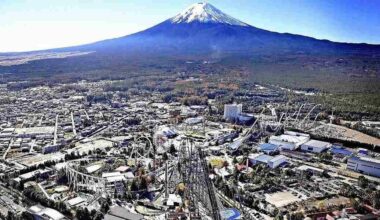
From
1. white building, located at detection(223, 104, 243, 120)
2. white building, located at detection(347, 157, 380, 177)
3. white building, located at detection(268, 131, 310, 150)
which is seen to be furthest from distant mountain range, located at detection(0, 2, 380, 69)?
white building, located at detection(347, 157, 380, 177)

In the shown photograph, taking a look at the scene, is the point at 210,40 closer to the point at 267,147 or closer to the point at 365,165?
the point at 267,147

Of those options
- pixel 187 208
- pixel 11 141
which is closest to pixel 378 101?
pixel 187 208

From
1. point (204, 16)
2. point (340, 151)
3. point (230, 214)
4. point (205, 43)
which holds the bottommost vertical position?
point (340, 151)

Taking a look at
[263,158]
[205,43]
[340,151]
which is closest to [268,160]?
[263,158]

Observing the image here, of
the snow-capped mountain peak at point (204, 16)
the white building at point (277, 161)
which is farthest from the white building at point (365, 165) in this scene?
the snow-capped mountain peak at point (204, 16)

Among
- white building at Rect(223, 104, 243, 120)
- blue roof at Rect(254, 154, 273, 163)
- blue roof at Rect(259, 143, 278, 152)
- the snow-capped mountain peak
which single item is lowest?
blue roof at Rect(259, 143, 278, 152)

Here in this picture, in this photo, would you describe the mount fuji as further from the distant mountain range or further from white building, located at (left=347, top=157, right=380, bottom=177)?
white building, located at (left=347, top=157, right=380, bottom=177)
